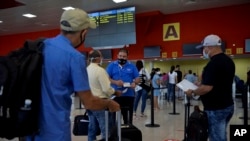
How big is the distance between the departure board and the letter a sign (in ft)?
5.78

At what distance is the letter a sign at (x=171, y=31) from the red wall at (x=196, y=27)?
0.11 meters

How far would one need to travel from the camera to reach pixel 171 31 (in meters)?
8.95

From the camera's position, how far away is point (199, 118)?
2578 mm

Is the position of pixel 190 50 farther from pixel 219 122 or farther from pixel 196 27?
pixel 219 122

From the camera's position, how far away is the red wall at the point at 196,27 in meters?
8.05

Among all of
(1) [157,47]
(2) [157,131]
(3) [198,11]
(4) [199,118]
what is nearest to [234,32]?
(3) [198,11]

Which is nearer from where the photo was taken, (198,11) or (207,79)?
(207,79)

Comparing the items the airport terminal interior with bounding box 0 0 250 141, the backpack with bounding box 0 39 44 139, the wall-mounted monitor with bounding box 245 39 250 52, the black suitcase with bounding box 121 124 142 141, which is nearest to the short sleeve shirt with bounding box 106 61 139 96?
the black suitcase with bounding box 121 124 142 141

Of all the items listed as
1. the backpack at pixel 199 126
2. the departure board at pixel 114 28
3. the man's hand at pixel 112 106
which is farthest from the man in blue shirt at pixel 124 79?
the departure board at pixel 114 28

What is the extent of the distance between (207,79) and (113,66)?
1.66 metres

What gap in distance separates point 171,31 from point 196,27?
856 mm

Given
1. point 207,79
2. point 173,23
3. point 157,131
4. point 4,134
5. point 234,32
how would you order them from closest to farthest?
point 4,134
point 207,79
point 157,131
point 234,32
point 173,23

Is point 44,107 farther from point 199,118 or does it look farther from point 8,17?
point 8,17

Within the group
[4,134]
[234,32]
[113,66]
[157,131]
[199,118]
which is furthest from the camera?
[234,32]
